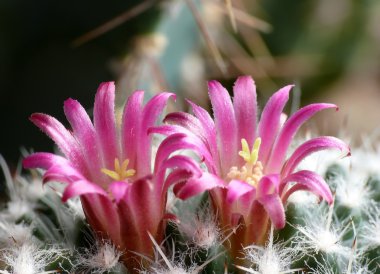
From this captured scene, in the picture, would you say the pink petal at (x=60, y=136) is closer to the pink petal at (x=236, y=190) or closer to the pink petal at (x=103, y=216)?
the pink petal at (x=103, y=216)

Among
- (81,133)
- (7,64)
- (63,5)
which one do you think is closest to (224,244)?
(81,133)

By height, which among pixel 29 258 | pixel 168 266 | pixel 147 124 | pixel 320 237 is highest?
pixel 147 124

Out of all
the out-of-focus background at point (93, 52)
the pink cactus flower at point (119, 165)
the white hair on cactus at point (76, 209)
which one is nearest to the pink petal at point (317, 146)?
the pink cactus flower at point (119, 165)

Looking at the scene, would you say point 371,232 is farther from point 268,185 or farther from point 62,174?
point 62,174

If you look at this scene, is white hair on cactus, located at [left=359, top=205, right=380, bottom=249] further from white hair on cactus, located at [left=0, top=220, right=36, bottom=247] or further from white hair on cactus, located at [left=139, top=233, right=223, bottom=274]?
white hair on cactus, located at [left=0, top=220, right=36, bottom=247]

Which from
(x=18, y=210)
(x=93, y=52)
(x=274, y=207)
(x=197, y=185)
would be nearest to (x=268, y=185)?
(x=274, y=207)
